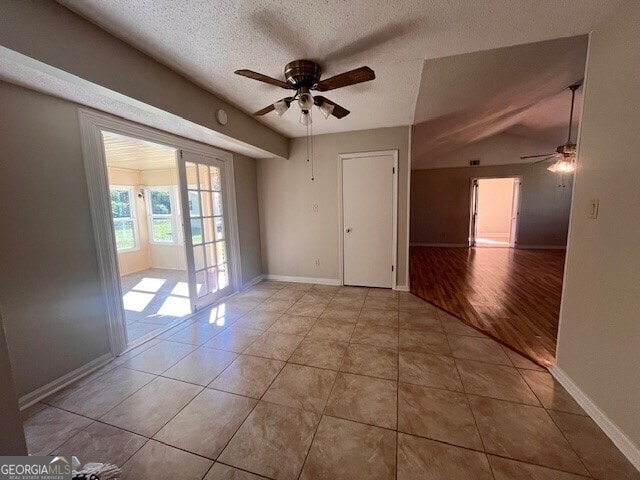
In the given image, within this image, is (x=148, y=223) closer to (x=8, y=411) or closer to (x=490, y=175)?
(x=8, y=411)

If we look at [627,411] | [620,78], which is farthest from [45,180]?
[627,411]

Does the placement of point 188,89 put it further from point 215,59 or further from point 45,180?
point 45,180

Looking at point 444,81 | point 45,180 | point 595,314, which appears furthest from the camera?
point 444,81

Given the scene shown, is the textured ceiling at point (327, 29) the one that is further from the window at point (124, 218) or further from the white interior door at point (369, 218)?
the window at point (124, 218)

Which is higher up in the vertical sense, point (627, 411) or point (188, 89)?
point (188, 89)

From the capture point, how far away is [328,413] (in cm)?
155

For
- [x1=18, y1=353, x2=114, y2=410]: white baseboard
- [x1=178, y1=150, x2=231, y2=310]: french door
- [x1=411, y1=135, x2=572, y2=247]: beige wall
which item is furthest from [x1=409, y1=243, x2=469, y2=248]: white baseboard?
[x1=18, y1=353, x2=114, y2=410]: white baseboard

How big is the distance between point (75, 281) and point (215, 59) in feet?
6.53

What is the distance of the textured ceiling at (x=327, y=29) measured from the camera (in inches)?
53.0

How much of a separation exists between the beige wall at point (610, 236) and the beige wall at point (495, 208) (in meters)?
8.68

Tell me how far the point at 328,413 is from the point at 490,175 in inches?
298

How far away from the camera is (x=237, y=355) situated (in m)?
2.20

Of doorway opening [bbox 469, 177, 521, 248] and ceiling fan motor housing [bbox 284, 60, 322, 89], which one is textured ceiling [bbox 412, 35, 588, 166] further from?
doorway opening [bbox 469, 177, 521, 248]

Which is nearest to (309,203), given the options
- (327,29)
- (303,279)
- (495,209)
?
(303,279)
